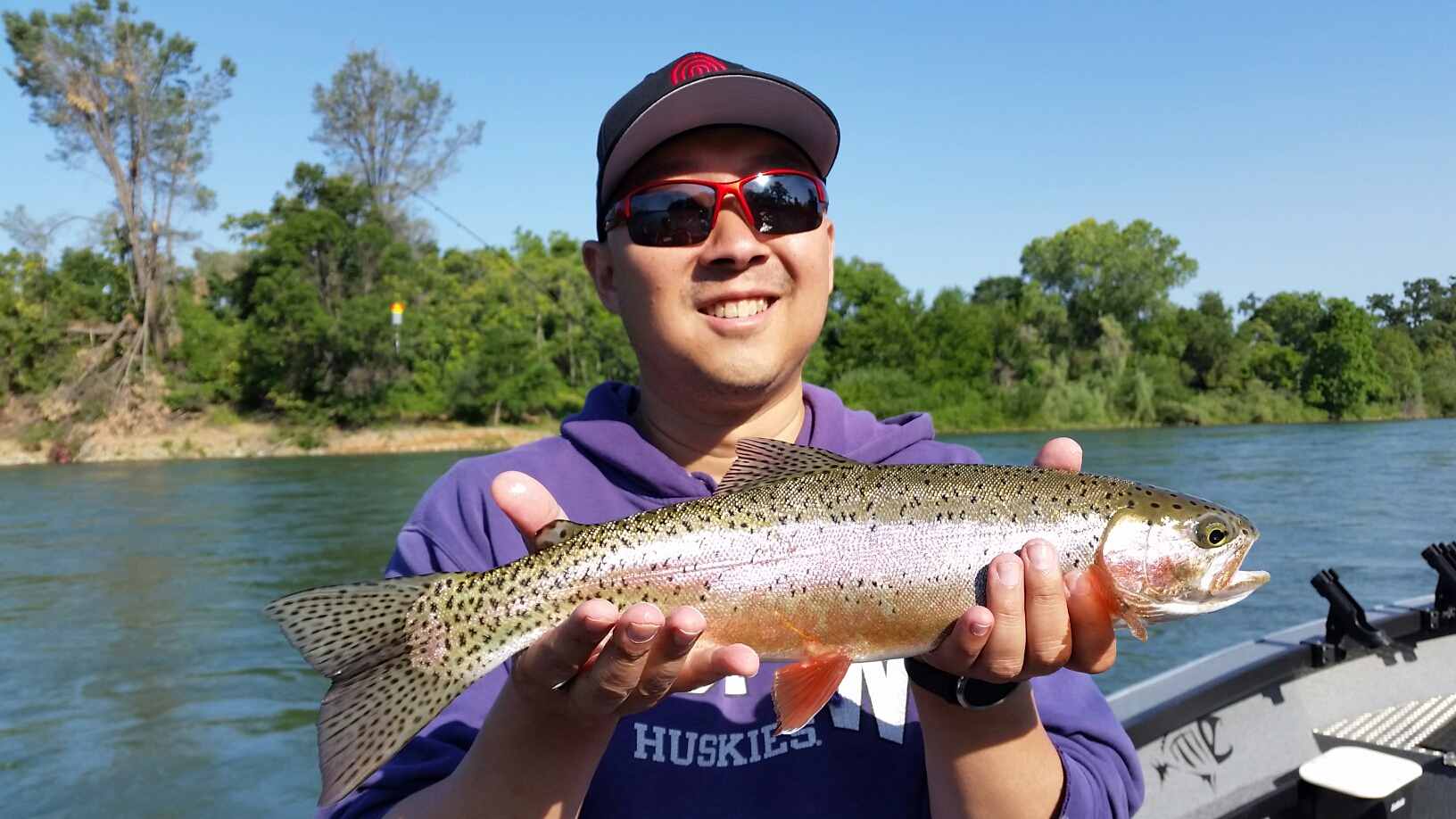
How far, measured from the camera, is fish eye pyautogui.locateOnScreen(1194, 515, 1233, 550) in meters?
2.68

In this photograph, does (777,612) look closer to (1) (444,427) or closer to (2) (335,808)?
(2) (335,808)

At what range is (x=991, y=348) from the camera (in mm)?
73000

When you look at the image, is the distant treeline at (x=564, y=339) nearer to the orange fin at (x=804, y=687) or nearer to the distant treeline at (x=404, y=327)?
the distant treeline at (x=404, y=327)

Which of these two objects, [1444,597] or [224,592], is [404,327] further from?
[1444,597]

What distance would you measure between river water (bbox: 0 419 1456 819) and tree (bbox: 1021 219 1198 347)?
140 ft

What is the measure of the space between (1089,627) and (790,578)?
0.71 metres

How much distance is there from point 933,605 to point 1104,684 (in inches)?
433

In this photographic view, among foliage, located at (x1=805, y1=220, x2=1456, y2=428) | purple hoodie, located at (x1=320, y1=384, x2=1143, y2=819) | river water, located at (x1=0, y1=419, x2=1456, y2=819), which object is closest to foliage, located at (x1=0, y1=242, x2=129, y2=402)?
river water, located at (x1=0, y1=419, x2=1456, y2=819)

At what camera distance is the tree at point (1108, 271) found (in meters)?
76.2

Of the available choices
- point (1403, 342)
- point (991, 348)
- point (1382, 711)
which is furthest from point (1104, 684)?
point (1403, 342)

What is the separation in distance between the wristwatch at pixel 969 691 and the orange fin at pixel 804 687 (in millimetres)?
228

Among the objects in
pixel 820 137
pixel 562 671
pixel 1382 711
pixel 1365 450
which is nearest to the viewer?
pixel 562 671

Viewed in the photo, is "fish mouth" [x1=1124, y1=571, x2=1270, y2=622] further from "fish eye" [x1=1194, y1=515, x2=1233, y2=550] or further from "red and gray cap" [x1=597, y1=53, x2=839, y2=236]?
"red and gray cap" [x1=597, y1=53, x2=839, y2=236]

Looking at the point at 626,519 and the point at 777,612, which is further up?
the point at 626,519
